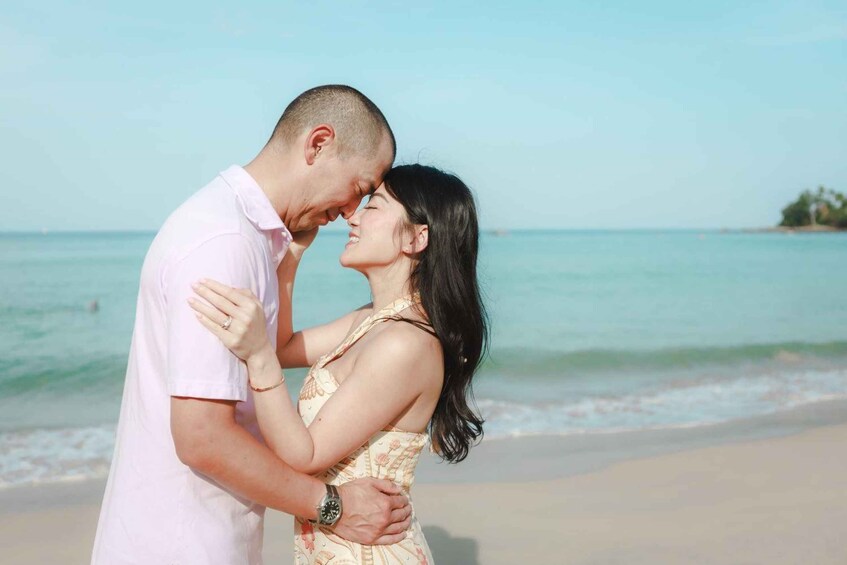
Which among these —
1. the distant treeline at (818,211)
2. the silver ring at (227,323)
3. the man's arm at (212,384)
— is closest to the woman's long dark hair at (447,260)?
the man's arm at (212,384)

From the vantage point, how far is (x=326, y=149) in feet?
8.93

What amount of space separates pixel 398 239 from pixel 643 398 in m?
8.39

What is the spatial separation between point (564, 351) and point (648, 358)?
4.48 feet

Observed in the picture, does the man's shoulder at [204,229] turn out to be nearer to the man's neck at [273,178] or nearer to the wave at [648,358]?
the man's neck at [273,178]

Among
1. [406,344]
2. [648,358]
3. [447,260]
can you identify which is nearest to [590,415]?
[648,358]

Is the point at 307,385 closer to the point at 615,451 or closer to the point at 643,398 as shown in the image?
the point at 615,451

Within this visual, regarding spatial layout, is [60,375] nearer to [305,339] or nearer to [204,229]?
[305,339]

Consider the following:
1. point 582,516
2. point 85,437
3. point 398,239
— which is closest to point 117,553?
point 398,239

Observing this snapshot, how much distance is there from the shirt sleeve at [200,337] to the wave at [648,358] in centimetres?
1031

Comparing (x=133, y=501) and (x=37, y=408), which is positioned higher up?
(x=133, y=501)

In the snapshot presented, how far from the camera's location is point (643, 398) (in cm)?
1071

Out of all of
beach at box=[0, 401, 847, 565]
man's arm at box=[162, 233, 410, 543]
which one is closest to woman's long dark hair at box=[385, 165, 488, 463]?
man's arm at box=[162, 233, 410, 543]

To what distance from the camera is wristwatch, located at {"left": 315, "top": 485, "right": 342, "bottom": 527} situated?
2598mm

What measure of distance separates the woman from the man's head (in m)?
0.18
